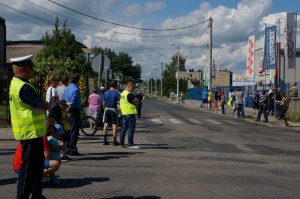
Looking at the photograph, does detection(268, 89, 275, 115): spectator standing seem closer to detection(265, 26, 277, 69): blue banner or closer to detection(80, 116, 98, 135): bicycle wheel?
detection(265, 26, 277, 69): blue banner

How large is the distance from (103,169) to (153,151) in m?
3.27

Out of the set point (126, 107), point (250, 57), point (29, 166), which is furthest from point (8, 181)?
point (250, 57)

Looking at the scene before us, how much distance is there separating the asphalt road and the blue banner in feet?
81.6

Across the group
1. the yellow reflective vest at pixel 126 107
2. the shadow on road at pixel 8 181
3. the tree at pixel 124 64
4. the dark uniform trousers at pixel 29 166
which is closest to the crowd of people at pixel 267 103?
the yellow reflective vest at pixel 126 107

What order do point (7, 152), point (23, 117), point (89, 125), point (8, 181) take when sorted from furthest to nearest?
point (89, 125)
point (7, 152)
point (8, 181)
point (23, 117)

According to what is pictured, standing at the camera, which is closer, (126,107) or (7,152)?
(7,152)

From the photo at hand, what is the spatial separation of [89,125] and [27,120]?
11.6 meters

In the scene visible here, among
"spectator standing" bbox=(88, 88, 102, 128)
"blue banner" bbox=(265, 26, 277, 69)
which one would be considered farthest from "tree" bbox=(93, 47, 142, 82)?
"spectator standing" bbox=(88, 88, 102, 128)

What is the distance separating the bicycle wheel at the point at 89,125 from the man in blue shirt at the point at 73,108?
5.90m

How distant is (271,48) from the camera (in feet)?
128

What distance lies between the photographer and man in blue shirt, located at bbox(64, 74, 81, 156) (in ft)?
35.7

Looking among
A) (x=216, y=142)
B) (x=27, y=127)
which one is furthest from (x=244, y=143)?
(x=27, y=127)

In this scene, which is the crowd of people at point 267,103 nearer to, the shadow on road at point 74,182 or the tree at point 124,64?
the shadow on road at point 74,182

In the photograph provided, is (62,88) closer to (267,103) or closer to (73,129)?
(73,129)
